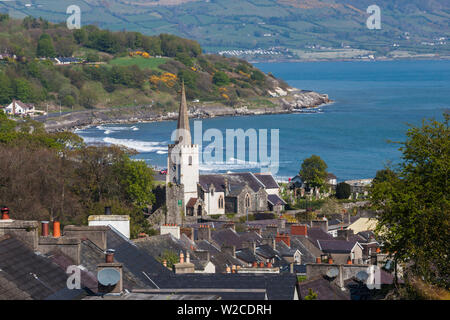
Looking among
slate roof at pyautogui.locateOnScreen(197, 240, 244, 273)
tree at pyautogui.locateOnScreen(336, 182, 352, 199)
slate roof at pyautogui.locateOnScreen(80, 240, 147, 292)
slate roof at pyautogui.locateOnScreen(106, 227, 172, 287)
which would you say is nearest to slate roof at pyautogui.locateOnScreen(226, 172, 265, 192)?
tree at pyautogui.locateOnScreen(336, 182, 352, 199)

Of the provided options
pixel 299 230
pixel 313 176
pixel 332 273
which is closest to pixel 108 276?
pixel 332 273

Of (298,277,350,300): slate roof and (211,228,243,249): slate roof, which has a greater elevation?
(298,277,350,300): slate roof

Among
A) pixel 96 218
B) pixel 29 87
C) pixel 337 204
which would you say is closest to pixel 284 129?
pixel 29 87

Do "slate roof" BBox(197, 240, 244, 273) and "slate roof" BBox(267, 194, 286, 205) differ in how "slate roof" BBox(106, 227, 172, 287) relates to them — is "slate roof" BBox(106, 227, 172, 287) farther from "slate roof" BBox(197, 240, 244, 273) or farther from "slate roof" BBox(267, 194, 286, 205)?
"slate roof" BBox(267, 194, 286, 205)

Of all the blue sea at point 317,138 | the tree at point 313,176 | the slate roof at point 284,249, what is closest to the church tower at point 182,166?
the tree at point 313,176

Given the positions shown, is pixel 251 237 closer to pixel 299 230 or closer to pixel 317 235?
pixel 299 230

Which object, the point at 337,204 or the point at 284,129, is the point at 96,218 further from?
the point at 284,129

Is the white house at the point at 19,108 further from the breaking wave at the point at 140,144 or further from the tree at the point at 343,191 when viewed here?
the tree at the point at 343,191
